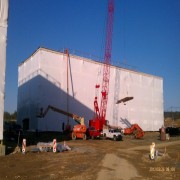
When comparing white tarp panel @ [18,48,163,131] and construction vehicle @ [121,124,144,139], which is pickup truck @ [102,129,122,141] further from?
white tarp panel @ [18,48,163,131]

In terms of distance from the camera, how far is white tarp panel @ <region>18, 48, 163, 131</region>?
178 ft

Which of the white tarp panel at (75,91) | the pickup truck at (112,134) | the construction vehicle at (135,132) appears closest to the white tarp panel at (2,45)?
the pickup truck at (112,134)

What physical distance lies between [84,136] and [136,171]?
91.0 feet

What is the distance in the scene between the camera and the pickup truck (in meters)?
44.9

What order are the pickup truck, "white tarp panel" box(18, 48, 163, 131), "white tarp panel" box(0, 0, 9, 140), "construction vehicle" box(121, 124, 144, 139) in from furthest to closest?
"white tarp panel" box(18, 48, 163, 131)
"construction vehicle" box(121, 124, 144, 139)
the pickup truck
"white tarp panel" box(0, 0, 9, 140)

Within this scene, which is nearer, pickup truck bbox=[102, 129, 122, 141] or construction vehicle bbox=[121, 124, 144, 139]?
pickup truck bbox=[102, 129, 122, 141]

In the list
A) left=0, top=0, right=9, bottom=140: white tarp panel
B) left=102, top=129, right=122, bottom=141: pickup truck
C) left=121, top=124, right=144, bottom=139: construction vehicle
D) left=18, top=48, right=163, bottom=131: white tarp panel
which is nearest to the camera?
left=0, top=0, right=9, bottom=140: white tarp panel

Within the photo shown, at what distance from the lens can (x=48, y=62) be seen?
5531cm

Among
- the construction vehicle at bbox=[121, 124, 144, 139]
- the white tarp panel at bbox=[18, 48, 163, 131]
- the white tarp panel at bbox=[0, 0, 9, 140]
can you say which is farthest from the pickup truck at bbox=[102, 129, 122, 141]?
the white tarp panel at bbox=[0, 0, 9, 140]

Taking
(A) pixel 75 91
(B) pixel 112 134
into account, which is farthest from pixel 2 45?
(A) pixel 75 91

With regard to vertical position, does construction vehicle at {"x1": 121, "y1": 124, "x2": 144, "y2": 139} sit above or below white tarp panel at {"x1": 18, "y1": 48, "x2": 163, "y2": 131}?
below

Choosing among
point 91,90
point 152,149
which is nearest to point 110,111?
point 91,90

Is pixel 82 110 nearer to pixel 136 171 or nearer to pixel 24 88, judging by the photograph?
pixel 24 88

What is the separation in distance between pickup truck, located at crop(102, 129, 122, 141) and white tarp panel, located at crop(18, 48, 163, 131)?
1134 cm
